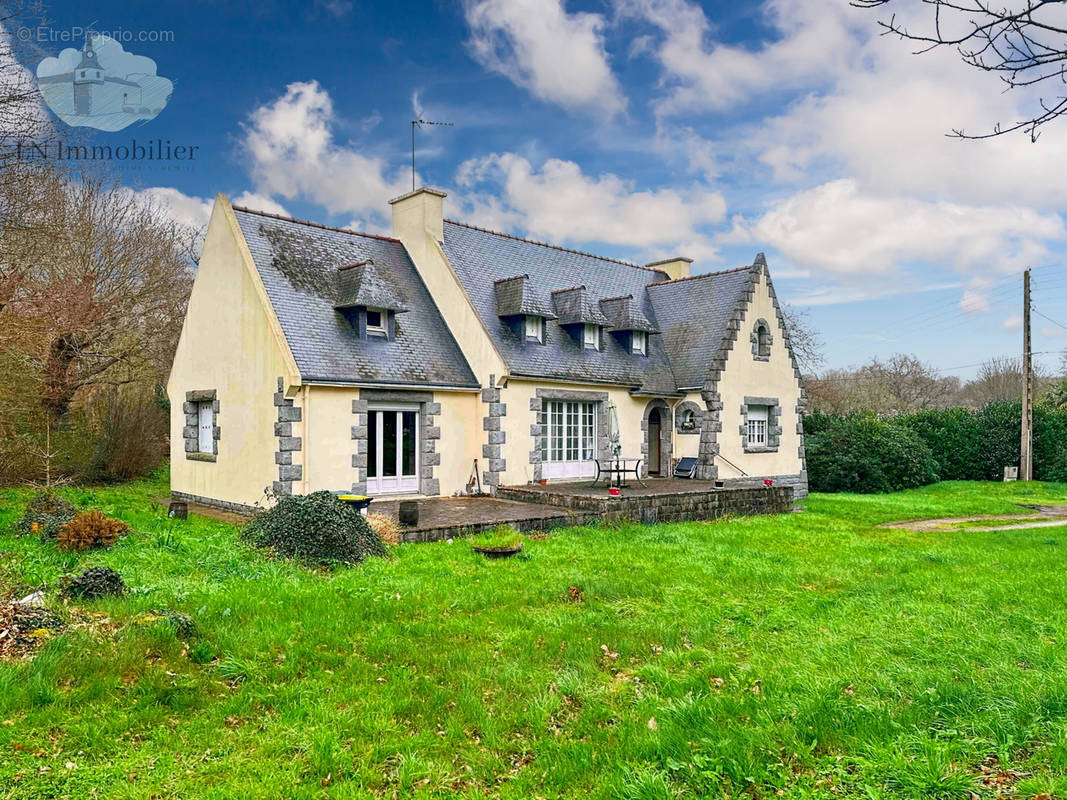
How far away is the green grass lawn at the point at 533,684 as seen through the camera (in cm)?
441

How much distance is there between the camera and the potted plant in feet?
34.2

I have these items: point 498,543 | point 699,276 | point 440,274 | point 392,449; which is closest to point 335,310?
point 440,274

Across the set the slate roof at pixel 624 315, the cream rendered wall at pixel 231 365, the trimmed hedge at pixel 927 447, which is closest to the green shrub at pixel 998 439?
the trimmed hedge at pixel 927 447

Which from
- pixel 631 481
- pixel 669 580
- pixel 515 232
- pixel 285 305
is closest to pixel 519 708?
pixel 669 580

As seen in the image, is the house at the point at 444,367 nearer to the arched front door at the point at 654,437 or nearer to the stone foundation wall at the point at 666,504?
the arched front door at the point at 654,437

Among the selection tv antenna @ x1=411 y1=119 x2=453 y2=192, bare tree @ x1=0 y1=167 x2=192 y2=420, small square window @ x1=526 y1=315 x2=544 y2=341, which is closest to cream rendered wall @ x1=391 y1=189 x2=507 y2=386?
tv antenna @ x1=411 y1=119 x2=453 y2=192

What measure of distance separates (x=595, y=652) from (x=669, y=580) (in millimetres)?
3046

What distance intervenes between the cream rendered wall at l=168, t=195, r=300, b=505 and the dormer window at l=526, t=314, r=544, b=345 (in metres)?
6.05

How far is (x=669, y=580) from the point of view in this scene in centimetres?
939

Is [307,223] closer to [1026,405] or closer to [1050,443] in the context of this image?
[1026,405]

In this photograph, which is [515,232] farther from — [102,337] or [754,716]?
[754,716]

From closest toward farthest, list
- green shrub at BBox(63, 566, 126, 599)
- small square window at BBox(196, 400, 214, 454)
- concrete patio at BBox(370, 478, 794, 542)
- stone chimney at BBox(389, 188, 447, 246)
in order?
green shrub at BBox(63, 566, 126, 599) → concrete patio at BBox(370, 478, 794, 542) → small square window at BBox(196, 400, 214, 454) → stone chimney at BBox(389, 188, 447, 246)

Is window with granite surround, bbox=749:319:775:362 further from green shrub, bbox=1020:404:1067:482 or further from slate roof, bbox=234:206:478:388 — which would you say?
green shrub, bbox=1020:404:1067:482

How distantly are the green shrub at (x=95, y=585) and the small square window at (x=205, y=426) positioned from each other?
989cm
